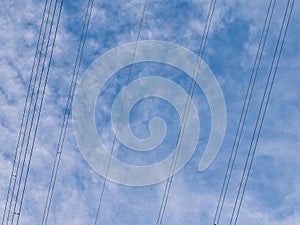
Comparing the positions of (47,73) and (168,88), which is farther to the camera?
(168,88)

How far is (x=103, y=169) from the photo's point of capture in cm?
3666

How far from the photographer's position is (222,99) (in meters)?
33.2

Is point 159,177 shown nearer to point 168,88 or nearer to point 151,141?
point 151,141

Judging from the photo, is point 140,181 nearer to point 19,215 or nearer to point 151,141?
point 151,141

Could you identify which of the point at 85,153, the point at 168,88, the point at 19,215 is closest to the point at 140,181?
the point at 85,153

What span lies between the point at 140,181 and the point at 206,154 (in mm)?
5945

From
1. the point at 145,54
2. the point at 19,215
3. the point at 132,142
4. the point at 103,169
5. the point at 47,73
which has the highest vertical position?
the point at 145,54

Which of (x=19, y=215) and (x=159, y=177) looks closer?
(x=19, y=215)

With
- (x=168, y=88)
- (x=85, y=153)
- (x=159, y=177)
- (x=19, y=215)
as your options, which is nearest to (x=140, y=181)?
(x=159, y=177)

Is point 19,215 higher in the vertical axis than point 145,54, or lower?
lower

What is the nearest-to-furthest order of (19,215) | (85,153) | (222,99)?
(19,215), (222,99), (85,153)

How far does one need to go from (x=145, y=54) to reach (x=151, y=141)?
6.13m

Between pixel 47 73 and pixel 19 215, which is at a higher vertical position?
pixel 47 73

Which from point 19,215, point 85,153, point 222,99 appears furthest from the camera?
point 85,153
